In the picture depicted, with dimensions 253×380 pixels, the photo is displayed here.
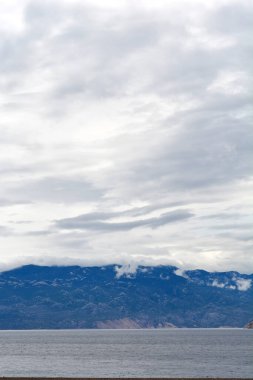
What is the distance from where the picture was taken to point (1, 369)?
563 ft

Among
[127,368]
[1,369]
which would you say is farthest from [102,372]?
[1,369]

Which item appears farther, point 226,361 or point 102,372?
point 226,361

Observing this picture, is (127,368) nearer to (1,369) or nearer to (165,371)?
(165,371)

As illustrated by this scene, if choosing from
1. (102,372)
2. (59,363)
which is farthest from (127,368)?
(59,363)

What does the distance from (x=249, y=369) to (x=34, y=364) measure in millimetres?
64005

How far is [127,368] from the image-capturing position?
568ft

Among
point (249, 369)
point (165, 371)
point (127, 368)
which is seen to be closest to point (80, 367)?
point (127, 368)

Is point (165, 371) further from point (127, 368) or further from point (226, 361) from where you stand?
point (226, 361)

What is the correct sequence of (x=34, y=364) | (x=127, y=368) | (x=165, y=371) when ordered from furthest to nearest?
(x=34, y=364) → (x=127, y=368) → (x=165, y=371)

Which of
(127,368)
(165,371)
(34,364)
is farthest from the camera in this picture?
(34,364)

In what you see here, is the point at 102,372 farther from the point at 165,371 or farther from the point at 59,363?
the point at 59,363

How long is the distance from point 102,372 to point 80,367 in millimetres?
16658

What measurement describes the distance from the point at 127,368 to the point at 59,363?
30890 millimetres

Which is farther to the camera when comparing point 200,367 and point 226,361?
point 226,361
